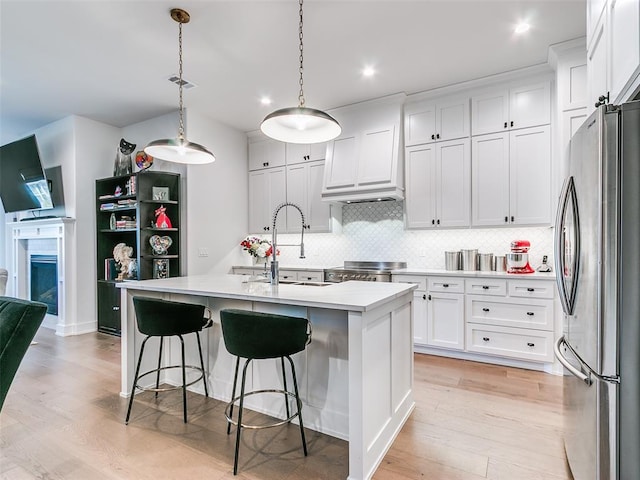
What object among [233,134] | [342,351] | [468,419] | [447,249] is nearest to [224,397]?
[342,351]

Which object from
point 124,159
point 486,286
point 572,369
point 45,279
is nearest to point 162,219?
point 124,159

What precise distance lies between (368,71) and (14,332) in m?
3.56

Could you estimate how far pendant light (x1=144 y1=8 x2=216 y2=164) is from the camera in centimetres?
265

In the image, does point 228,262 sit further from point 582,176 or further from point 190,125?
point 582,176

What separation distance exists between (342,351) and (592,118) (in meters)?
1.73

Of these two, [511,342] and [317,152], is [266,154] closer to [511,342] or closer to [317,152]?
[317,152]

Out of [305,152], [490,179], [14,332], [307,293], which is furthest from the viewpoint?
[305,152]

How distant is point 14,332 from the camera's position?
127cm

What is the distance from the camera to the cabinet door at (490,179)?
368 centimetres

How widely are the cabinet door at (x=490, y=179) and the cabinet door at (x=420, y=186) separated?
444 mm

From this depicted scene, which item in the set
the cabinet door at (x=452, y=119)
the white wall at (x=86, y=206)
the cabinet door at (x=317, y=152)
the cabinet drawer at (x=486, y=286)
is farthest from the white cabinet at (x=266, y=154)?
the cabinet drawer at (x=486, y=286)

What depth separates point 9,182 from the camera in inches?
205

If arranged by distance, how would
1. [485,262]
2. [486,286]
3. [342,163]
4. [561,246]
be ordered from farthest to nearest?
[342,163], [485,262], [486,286], [561,246]

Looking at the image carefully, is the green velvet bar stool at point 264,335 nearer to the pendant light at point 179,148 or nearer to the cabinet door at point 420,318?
the pendant light at point 179,148
